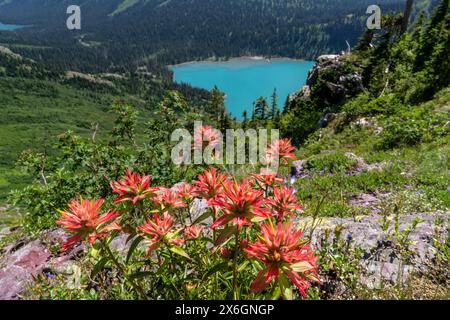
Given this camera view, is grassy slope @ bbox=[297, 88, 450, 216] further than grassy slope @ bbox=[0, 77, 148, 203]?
No

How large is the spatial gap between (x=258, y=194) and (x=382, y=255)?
2457mm

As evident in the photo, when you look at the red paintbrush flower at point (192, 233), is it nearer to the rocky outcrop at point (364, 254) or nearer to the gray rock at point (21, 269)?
the rocky outcrop at point (364, 254)

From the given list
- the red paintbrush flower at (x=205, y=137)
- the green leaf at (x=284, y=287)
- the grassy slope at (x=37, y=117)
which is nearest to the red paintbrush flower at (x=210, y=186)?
the green leaf at (x=284, y=287)

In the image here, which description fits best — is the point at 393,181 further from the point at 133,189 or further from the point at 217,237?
the point at 133,189

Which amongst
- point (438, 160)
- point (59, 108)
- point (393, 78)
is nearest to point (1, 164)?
point (59, 108)

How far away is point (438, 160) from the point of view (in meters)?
9.12

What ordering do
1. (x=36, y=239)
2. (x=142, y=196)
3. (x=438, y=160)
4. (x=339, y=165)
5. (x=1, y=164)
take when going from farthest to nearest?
1. (x=1, y=164)
2. (x=339, y=165)
3. (x=438, y=160)
4. (x=36, y=239)
5. (x=142, y=196)

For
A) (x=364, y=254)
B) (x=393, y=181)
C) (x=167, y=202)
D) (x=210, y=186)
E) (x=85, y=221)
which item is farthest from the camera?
(x=393, y=181)

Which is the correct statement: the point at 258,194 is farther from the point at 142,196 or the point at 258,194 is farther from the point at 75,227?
the point at 75,227

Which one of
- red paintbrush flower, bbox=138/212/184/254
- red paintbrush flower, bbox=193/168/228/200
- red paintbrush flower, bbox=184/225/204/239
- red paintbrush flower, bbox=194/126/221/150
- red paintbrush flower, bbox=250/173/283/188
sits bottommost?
red paintbrush flower, bbox=184/225/204/239

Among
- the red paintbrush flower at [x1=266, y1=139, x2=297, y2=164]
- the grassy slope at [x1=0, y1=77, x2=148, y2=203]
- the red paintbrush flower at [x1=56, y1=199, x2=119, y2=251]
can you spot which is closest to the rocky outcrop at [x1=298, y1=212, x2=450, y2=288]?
the red paintbrush flower at [x1=266, y1=139, x2=297, y2=164]

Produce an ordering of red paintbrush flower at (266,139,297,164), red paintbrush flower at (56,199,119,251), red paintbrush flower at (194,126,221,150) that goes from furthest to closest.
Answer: red paintbrush flower at (194,126,221,150)
red paintbrush flower at (266,139,297,164)
red paintbrush flower at (56,199,119,251)

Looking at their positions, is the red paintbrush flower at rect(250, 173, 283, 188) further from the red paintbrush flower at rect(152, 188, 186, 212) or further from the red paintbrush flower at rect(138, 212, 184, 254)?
the red paintbrush flower at rect(138, 212, 184, 254)

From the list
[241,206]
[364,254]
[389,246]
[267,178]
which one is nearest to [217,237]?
[241,206]
